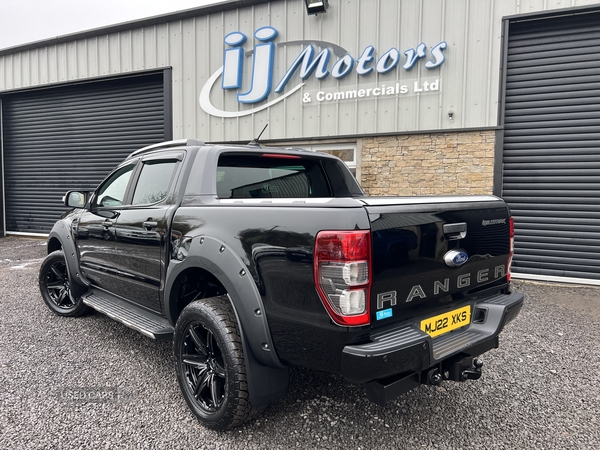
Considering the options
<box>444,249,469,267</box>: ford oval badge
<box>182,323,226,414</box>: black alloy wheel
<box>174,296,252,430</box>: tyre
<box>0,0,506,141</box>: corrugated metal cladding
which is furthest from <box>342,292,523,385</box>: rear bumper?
<box>0,0,506,141</box>: corrugated metal cladding

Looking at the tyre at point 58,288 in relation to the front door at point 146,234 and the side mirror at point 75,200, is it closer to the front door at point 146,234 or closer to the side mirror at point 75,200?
the side mirror at point 75,200

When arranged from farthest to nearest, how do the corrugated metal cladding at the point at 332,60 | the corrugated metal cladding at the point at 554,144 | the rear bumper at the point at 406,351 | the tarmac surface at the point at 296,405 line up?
the corrugated metal cladding at the point at 332,60
the corrugated metal cladding at the point at 554,144
the tarmac surface at the point at 296,405
the rear bumper at the point at 406,351

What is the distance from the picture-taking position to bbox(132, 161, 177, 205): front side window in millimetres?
3150

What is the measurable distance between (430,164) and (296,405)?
18.1ft

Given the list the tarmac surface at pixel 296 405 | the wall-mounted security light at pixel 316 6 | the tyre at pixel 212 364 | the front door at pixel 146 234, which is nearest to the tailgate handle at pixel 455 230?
the tarmac surface at pixel 296 405

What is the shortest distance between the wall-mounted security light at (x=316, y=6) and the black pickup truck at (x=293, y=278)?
5.40 metres

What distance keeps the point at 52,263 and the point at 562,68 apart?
25.9 feet

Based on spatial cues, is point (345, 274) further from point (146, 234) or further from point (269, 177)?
Result: point (146, 234)

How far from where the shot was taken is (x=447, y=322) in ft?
7.68

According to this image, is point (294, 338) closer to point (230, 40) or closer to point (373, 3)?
point (373, 3)

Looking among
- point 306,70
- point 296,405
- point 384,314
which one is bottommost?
point 296,405

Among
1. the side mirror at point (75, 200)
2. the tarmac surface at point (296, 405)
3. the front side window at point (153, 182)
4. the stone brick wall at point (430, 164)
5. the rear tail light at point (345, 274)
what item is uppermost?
the stone brick wall at point (430, 164)

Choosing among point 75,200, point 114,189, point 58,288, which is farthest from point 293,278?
point 58,288

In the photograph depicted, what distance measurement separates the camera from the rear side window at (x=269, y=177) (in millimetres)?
2992
